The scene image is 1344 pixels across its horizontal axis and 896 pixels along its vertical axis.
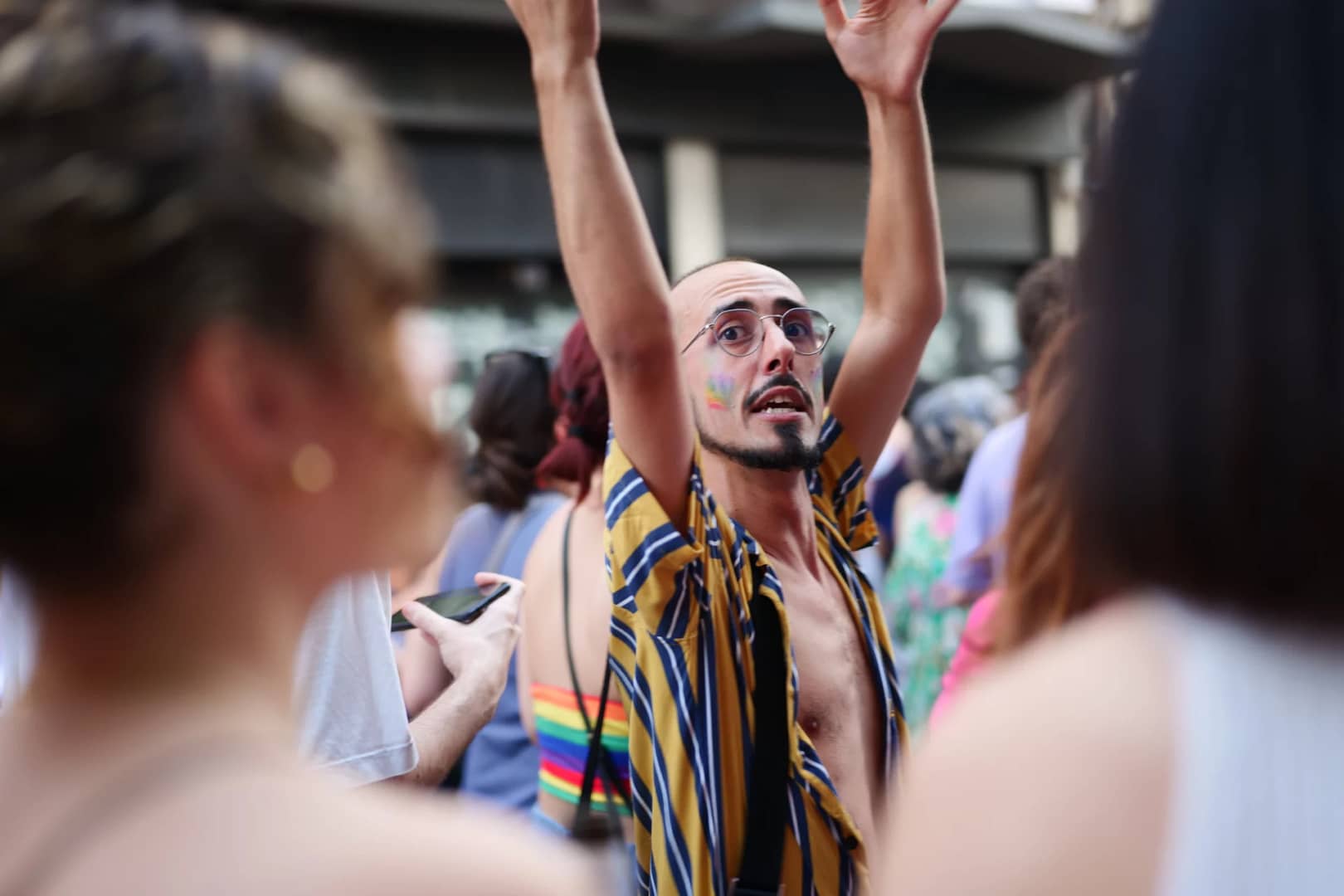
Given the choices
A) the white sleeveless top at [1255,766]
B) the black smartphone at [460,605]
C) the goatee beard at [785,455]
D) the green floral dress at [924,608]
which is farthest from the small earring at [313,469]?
the green floral dress at [924,608]

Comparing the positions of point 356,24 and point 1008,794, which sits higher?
point 356,24

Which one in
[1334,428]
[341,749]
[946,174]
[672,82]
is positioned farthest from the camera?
[946,174]

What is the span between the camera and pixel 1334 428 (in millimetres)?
806

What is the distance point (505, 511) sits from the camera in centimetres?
388

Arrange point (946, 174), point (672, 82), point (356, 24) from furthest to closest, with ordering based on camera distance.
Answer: point (946, 174), point (672, 82), point (356, 24)

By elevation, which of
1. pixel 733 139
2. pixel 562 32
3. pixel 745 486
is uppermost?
pixel 733 139

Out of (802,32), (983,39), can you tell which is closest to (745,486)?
(802,32)

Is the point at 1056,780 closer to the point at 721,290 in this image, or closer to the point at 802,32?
the point at 721,290

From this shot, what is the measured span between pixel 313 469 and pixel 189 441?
0.24 feet

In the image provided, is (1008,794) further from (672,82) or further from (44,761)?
(672,82)

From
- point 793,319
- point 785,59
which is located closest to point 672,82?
point 785,59

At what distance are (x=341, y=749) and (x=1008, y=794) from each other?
117cm

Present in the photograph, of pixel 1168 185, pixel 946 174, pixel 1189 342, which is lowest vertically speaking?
pixel 1189 342

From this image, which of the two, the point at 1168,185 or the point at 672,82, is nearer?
the point at 1168,185
